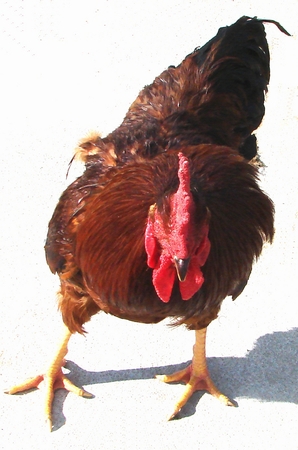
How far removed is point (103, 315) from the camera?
3.36 m

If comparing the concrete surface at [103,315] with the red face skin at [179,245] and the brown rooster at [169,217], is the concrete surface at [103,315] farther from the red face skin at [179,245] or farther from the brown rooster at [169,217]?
the red face skin at [179,245]

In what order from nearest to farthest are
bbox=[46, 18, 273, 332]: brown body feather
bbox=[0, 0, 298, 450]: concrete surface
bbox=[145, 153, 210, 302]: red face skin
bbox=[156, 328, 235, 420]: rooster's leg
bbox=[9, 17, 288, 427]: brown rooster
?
bbox=[145, 153, 210, 302]: red face skin → bbox=[9, 17, 288, 427]: brown rooster → bbox=[46, 18, 273, 332]: brown body feather → bbox=[0, 0, 298, 450]: concrete surface → bbox=[156, 328, 235, 420]: rooster's leg

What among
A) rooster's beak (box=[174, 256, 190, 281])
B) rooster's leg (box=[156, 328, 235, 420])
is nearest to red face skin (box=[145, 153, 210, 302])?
Result: rooster's beak (box=[174, 256, 190, 281])

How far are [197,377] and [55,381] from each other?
0.72m

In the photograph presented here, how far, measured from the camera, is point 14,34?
16.3 feet

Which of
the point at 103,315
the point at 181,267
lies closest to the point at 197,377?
the point at 103,315

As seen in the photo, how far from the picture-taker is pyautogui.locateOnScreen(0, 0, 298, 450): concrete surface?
2.93 m

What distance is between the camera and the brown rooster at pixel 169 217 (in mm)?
2145

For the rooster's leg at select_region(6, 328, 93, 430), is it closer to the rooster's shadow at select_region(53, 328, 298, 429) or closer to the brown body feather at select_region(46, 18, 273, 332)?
the rooster's shadow at select_region(53, 328, 298, 429)

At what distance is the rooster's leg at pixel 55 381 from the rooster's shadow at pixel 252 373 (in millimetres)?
49

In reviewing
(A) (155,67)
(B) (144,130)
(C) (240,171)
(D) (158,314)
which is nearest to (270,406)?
(D) (158,314)

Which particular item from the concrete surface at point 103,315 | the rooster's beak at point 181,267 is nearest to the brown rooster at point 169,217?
the rooster's beak at point 181,267

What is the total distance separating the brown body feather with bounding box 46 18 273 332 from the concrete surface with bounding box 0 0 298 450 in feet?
1.59

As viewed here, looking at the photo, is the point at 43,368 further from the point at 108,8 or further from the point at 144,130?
the point at 108,8
